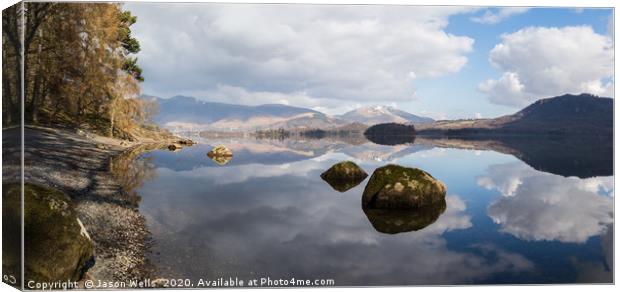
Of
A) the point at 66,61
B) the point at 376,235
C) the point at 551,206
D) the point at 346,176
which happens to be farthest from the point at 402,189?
the point at 66,61

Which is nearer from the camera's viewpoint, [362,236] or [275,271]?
[275,271]

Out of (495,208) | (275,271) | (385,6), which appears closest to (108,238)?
(275,271)

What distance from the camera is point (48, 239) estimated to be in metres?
9.52

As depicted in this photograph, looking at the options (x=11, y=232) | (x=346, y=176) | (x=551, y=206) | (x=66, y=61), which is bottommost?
(x=551, y=206)

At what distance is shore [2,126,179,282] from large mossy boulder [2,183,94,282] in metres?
0.45

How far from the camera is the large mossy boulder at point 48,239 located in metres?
9.54

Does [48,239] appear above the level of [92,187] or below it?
below

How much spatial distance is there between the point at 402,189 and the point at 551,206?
8.54 m

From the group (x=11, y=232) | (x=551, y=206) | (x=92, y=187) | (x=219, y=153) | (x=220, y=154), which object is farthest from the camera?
(x=219, y=153)

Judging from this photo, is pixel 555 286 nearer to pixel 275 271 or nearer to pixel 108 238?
pixel 275 271

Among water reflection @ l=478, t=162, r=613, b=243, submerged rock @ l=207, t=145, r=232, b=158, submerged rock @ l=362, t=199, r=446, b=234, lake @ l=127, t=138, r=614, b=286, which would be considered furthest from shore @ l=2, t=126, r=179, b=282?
submerged rock @ l=207, t=145, r=232, b=158

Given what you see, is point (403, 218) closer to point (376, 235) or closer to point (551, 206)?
point (376, 235)

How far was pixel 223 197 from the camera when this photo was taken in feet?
76.0

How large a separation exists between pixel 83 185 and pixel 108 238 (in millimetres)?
3673
